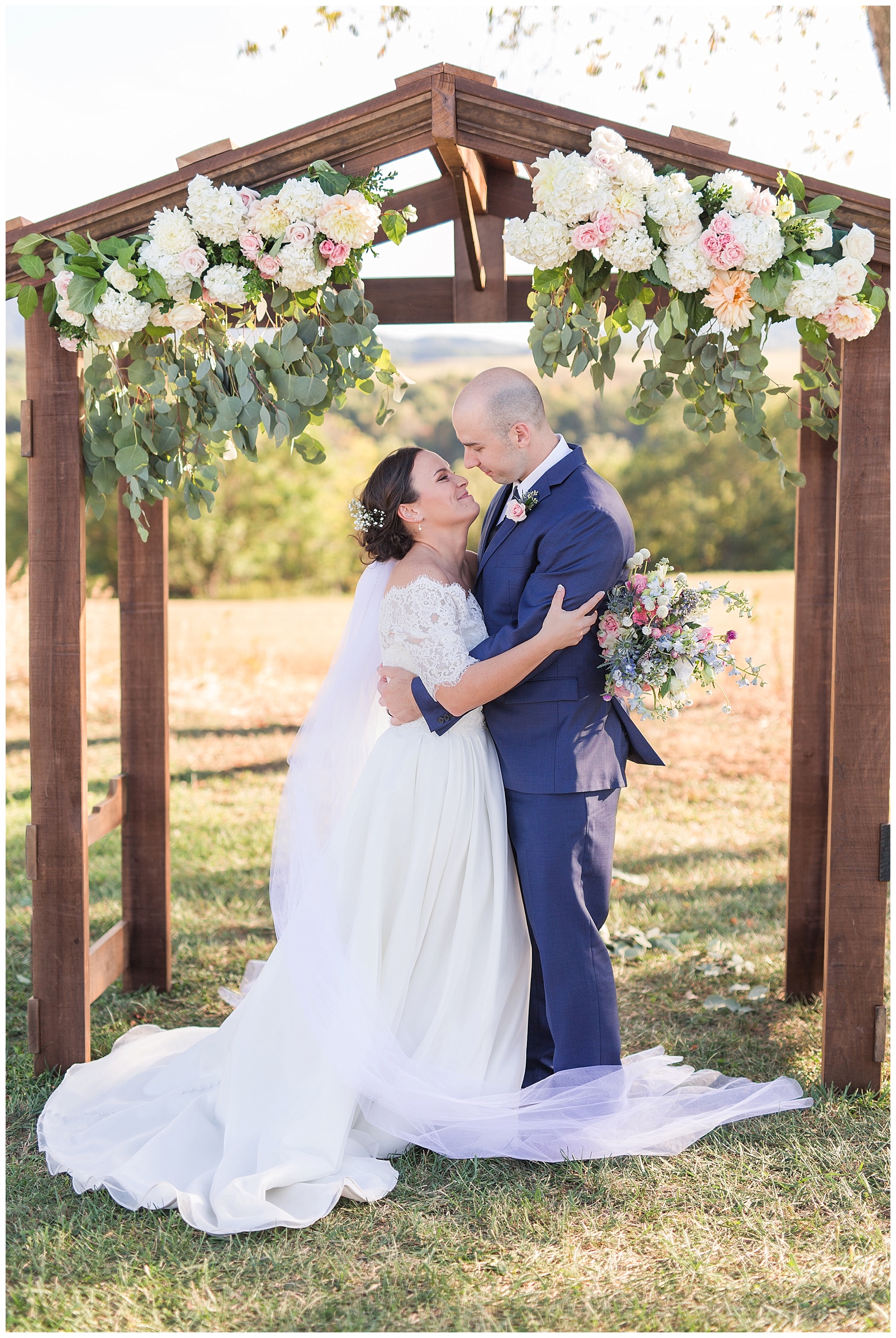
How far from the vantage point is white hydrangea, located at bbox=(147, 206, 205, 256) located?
3244 millimetres

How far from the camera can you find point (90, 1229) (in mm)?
2883

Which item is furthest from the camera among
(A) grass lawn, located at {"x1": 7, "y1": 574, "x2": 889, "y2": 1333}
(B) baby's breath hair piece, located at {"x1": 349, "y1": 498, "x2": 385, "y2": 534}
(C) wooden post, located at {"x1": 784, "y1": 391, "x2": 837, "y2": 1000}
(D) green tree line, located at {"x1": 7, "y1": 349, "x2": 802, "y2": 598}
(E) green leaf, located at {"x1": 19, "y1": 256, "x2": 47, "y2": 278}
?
(D) green tree line, located at {"x1": 7, "y1": 349, "x2": 802, "y2": 598}

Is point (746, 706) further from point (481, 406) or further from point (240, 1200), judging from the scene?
point (240, 1200)

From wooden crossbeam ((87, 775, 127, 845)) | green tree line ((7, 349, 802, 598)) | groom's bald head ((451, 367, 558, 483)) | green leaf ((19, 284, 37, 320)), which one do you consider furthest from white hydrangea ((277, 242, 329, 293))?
green tree line ((7, 349, 802, 598))

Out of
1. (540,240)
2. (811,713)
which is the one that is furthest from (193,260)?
(811,713)

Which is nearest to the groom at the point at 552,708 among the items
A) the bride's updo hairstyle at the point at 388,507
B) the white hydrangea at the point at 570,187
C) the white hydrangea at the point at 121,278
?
the bride's updo hairstyle at the point at 388,507

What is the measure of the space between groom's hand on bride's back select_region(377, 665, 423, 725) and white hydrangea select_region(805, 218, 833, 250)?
71.5 inches

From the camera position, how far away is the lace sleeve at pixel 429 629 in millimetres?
3297

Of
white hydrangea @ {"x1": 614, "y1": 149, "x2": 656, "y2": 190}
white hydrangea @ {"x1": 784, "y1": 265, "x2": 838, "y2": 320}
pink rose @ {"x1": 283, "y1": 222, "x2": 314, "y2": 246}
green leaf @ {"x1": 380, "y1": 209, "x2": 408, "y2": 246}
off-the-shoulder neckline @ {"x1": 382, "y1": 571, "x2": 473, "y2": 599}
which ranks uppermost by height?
white hydrangea @ {"x1": 614, "y1": 149, "x2": 656, "y2": 190}

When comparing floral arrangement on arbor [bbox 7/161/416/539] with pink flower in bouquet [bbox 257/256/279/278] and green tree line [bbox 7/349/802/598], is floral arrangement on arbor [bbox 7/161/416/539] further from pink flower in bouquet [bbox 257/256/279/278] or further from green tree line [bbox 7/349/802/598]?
green tree line [bbox 7/349/802/598]

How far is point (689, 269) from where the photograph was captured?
315 cm

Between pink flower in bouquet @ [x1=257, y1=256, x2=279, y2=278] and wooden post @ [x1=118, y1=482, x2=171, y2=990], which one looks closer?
pink flower in bouquet @ [x1=257, y1=256, x2=279, y2=278]

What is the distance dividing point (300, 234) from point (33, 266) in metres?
0.88

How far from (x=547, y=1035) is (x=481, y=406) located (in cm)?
217
